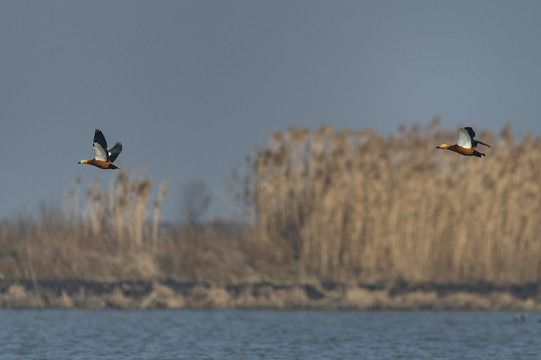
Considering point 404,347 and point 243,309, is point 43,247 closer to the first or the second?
point 243,309

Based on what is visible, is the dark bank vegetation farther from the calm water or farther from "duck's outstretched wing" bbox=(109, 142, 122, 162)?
"duck's outstretched wing" bbox=(109, 142, 122, 162)

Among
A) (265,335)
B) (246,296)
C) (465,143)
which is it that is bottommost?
(265,335)

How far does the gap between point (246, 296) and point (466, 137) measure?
15.9 meters

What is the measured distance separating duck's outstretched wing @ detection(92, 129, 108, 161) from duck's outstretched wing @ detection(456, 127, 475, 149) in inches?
152

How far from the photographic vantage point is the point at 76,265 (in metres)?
27.6

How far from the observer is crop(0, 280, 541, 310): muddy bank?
86.2ft

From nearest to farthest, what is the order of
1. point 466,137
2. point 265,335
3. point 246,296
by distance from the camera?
point 466,137, point 265,335, point 246,296

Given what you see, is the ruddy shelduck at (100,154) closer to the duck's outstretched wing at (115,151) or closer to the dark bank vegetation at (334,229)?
the duck's outstretched wing at (115,151)

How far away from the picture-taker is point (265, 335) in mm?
22891

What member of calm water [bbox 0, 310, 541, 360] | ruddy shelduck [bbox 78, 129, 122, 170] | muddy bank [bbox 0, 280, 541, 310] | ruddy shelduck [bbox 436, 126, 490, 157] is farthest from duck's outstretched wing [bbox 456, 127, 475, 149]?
muddy bank [bbox 0, 280, 541, 310]

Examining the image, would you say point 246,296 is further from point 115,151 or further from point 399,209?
point 115,151

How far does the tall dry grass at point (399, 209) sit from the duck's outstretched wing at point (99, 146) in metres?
16.8

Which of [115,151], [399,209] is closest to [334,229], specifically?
[399,209]

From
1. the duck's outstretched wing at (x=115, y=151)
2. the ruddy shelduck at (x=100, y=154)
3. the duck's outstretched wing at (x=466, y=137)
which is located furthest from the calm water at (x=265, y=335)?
the duck's outstretched wing at (x=466, y=137)
